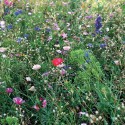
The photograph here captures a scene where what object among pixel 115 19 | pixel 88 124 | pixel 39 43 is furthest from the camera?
pixel 115 19

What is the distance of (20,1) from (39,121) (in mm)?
2868

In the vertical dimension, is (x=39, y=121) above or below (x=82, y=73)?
below

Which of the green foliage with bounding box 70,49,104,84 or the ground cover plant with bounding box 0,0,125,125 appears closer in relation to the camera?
the ground cover plant with bounding box 0,0,125,125

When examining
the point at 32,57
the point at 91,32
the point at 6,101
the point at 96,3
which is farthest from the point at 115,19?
the point at 6,101

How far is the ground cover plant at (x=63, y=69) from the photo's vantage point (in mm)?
2258

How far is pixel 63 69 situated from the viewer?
8.75 ft

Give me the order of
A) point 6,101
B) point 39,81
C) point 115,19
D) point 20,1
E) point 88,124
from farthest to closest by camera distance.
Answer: point 20,1 → point 115,19 → point 39,81 → point 6,101 → point 88,124

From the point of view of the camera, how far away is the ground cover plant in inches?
88.9

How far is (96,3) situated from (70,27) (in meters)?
1.01

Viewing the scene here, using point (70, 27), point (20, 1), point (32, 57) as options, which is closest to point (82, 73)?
point (32, 57)

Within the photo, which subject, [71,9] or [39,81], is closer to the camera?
[39,81]

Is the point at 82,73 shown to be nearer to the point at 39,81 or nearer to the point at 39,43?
the point at 39,81

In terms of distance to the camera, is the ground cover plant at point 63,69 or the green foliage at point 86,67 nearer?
the ground cover plant at point 63,69

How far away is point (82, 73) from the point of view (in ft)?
8.47
